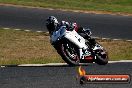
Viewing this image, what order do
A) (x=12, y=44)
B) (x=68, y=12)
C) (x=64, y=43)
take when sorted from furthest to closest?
(x=68, y=12) < (x=12, y=44) < (x=64, y=43)

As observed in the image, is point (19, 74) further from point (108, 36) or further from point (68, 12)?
→ point (68, 12)

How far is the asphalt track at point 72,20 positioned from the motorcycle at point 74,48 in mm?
7521

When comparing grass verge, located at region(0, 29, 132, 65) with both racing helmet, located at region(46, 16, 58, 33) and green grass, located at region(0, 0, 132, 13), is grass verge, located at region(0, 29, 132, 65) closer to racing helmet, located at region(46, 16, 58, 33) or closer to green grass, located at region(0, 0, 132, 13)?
racing helmet, located at region(46, 16, 58, 33)

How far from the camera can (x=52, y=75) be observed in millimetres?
12367

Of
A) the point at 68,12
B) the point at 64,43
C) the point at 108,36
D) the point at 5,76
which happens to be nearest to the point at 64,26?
the point at 64,43

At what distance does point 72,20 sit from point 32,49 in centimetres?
759

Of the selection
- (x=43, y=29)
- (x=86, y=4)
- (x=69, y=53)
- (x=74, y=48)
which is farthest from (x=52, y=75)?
(x=86, y=4)

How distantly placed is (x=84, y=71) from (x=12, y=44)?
7.22 meters

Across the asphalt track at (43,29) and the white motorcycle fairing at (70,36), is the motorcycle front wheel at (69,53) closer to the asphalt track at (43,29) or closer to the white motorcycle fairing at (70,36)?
the white motorcycle fairing at (70,36)

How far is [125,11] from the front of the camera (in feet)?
94.3

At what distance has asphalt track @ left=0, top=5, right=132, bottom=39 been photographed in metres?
23.2

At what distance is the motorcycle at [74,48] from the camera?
14023 millimetres

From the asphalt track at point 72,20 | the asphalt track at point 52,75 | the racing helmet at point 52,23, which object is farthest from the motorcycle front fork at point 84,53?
the asphalt track at point 72,20

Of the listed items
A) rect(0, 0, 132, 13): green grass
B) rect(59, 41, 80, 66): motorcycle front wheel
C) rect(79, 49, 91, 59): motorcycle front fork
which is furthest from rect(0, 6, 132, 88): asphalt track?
rect(0, 0, 132, 13): green grass
